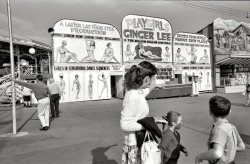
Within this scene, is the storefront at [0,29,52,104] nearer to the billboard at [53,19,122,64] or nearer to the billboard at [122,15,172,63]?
the billboard at [53,19,122,64]

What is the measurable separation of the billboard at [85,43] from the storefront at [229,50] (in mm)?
15640

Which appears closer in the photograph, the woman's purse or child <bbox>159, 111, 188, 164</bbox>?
the woman's purse

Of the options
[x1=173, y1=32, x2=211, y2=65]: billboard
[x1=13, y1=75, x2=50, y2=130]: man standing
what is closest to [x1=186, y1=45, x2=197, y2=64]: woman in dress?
[x1=173, y1=32, x2=211, y2=65]: billboard

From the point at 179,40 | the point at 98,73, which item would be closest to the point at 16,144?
the point at 98,73

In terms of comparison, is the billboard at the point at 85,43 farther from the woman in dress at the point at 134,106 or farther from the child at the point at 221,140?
the child at the point at 221,140

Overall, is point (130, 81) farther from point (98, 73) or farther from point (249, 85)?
point (98, 73)

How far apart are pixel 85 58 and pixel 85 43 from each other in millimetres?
1153

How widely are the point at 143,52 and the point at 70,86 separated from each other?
7.17 m

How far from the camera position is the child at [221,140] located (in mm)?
1973

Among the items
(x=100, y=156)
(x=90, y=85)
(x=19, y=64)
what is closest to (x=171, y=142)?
(x=100, y=156)

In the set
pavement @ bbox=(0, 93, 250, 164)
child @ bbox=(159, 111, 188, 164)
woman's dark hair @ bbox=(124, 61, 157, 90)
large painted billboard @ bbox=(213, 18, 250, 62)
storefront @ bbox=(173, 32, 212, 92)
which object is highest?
large painted billboard @ bbox=(213, 18, 250, 62)

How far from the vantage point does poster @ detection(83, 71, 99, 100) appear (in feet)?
57.3

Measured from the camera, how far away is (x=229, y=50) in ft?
97.9

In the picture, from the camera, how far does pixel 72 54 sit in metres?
17.1
